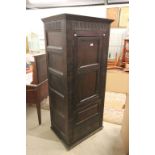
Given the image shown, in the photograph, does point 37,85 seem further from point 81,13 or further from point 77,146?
point 81,13

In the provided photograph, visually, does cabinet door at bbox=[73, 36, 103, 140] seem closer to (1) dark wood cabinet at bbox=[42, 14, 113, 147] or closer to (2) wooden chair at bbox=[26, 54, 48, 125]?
(1) dark wood cabinet at bbox=[42, 14, 113, 147]

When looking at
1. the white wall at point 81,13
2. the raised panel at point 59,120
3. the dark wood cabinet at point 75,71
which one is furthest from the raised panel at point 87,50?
the white wall at point 81,13

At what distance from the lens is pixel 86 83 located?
77.9 inches

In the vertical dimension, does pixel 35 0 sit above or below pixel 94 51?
above

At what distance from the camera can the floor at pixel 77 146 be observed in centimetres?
200

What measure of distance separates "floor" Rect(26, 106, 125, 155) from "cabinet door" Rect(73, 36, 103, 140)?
0.16 meters

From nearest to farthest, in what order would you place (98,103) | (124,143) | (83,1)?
(124,143)
(98,103)
(83,1)

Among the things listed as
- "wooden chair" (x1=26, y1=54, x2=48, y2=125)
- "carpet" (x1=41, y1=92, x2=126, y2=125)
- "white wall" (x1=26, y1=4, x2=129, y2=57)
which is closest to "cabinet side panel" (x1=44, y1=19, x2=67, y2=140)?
"wooden chair" (x1=26, y1=54, x2=48, y2=125)

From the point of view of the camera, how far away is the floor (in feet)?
6.57
